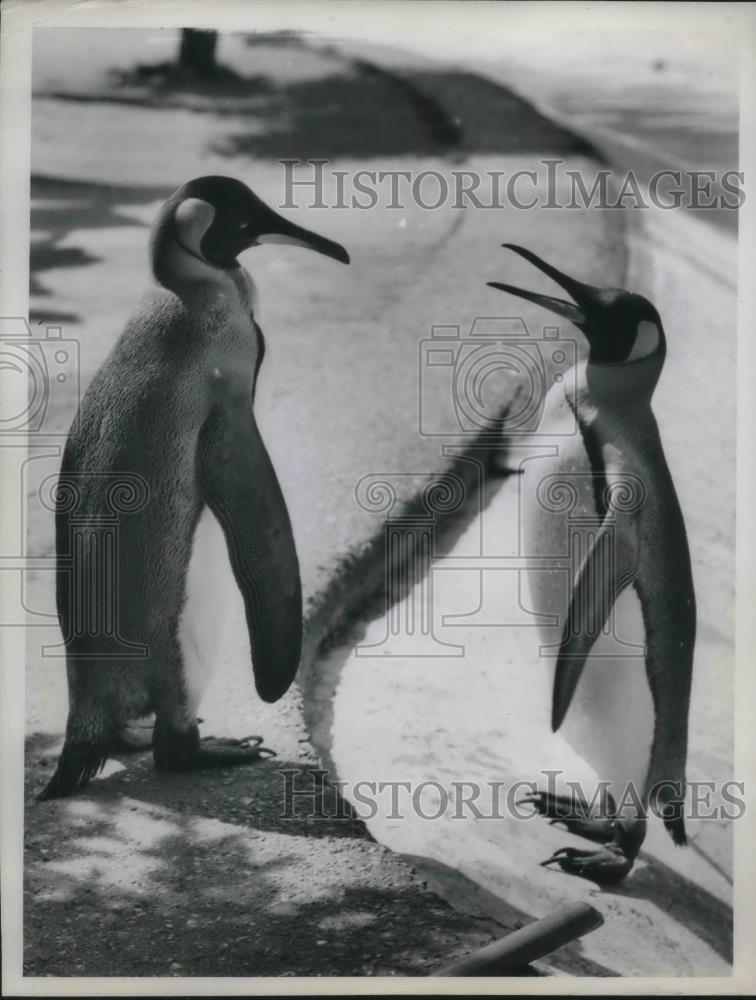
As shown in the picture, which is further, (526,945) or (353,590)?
(353,590)

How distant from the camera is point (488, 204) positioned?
198 cm

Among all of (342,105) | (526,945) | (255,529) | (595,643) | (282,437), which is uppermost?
(342,105)

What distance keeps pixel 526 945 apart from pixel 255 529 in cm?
72

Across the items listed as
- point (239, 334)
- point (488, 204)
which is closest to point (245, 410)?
point (239, 334)

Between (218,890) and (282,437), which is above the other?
(282,437)

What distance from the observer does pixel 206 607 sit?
6.26 ft

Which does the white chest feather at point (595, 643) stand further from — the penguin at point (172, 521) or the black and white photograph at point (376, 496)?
the penguin at point (172, 521)

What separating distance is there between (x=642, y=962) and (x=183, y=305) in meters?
1.21

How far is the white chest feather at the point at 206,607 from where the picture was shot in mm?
1903
